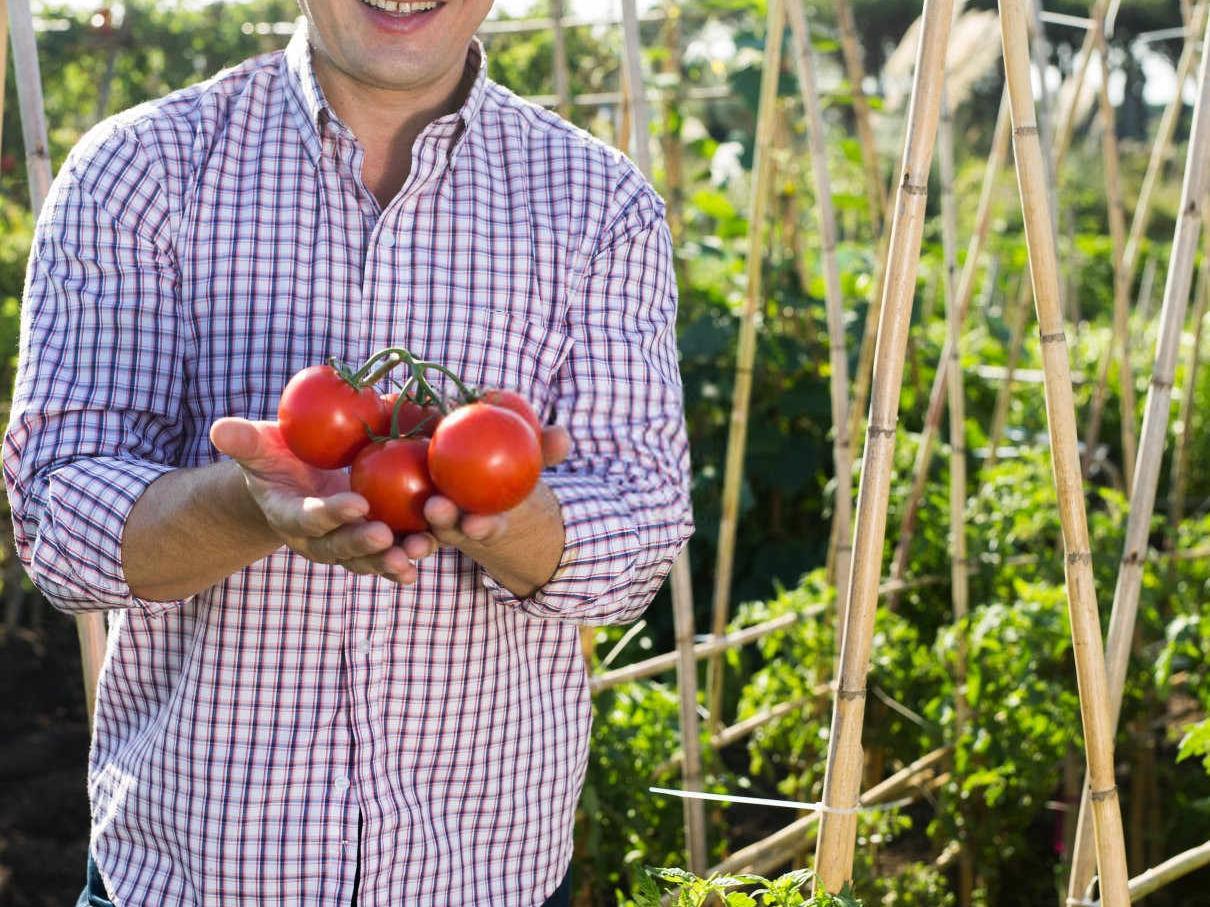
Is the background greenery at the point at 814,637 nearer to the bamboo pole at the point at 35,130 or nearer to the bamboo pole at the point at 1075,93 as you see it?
the bamboo pole at the point at 1075,93

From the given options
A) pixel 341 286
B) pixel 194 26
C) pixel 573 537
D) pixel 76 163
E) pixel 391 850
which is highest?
pixel 194 26

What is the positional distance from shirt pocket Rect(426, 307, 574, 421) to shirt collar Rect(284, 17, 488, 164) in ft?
0.50

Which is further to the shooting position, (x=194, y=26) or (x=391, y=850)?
(x=194, y=26)

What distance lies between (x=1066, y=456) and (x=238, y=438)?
0.77 m

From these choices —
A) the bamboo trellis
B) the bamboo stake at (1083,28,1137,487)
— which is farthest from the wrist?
the bamboo stake at (1083,28,1137,487)

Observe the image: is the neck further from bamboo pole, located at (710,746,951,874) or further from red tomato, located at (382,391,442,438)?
bamboo pole, located at (710,746,951,874)

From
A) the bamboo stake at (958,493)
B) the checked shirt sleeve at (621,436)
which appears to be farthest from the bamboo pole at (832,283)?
the checked shirt sleeve at (621,436)

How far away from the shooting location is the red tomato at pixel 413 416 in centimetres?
106

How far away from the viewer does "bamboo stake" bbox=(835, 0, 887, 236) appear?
8.25ft

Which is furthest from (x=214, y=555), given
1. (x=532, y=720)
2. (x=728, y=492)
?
(x=728, y=492)

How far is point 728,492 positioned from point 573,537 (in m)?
1.11

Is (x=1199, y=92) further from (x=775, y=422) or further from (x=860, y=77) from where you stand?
(x=775, y=422)

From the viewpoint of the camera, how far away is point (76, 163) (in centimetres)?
123

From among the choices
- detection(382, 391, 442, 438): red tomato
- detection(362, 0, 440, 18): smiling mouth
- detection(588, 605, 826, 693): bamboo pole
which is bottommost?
detection(588, 605, 826, 693): bamboo pole
